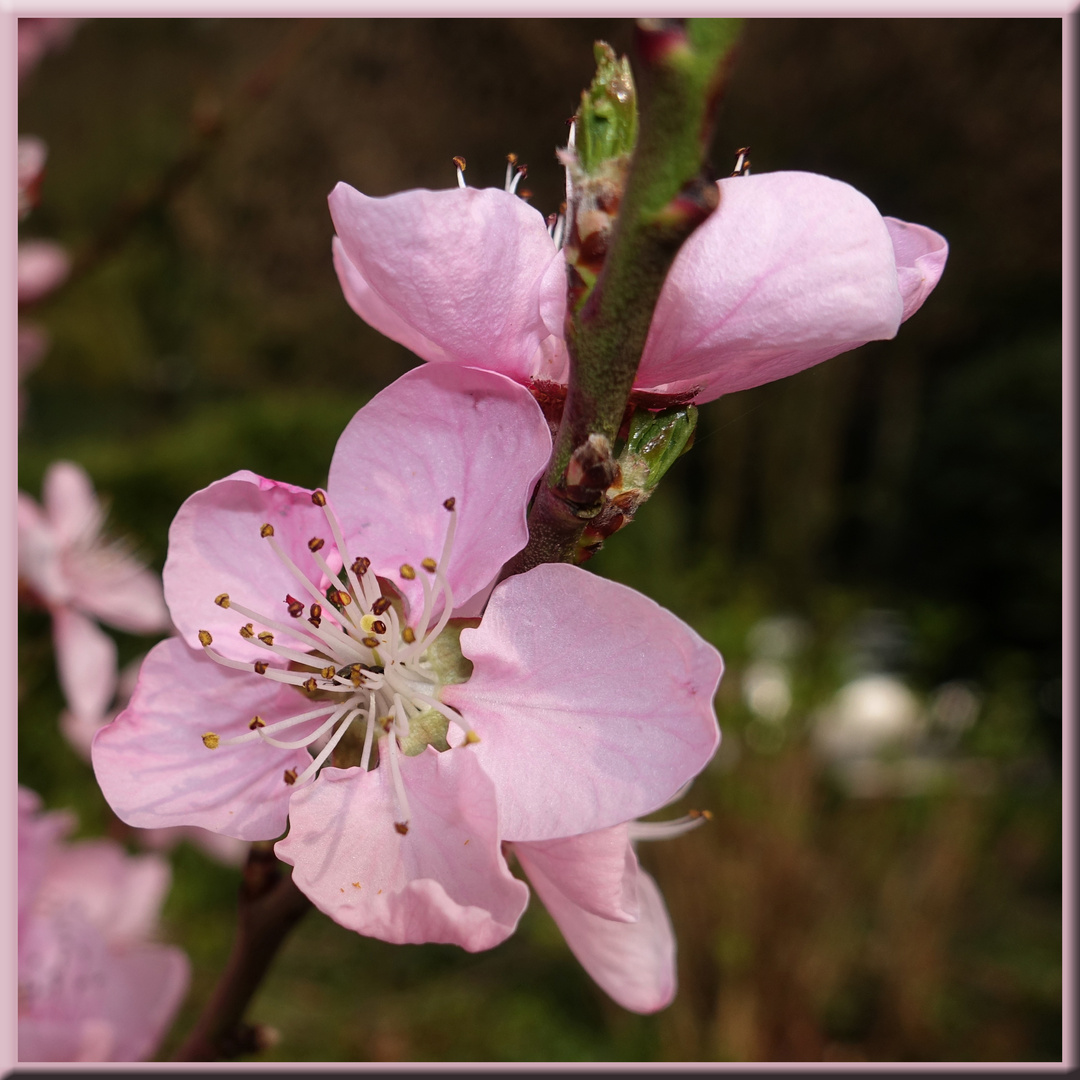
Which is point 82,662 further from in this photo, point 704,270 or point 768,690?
point 768,690

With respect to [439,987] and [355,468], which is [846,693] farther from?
[355,468]

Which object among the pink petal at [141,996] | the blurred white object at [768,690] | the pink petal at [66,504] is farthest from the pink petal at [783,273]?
the blurred white object at [768,690]

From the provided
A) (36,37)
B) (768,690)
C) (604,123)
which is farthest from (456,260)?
(768,690)

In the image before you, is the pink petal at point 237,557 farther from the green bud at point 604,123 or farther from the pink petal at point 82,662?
the pink petal at point 82,662

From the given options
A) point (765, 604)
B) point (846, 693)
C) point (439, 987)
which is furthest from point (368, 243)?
point (765, 604)

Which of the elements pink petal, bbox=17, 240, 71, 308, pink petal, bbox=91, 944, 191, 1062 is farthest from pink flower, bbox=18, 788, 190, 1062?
pink petal, bbox=17, 240, 71, 308

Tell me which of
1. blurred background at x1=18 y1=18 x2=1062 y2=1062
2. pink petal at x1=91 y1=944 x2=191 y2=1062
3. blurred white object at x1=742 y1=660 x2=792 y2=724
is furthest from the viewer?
blurred white object at x1=742 y1=660 x2=792 y2=724

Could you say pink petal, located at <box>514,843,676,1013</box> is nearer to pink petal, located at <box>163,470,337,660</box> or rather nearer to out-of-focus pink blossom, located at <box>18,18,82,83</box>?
pink petal, located at <box>163,470,337,660</box>
